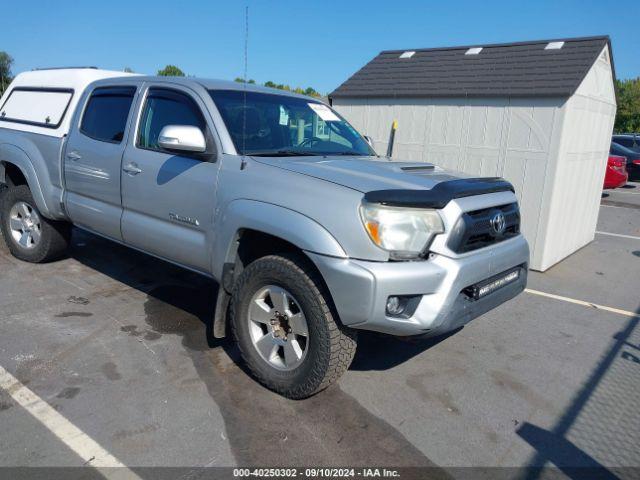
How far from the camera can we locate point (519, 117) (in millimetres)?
6613

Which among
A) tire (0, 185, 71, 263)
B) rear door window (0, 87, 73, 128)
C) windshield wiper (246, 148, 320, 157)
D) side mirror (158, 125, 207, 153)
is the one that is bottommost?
tire (0, 185, 71, 263)

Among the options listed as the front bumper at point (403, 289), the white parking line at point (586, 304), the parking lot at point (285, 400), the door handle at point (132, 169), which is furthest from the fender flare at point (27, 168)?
the white parking line at point (586, 304)

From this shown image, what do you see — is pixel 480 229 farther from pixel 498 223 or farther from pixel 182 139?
pixel 182 139

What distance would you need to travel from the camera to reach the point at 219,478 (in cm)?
262

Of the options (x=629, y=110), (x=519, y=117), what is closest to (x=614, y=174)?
(x=519, y=117)

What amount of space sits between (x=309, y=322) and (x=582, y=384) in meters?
2.14

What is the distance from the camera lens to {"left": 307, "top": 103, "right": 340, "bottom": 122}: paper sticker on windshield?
15.0 ft

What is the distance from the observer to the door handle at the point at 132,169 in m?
4.15

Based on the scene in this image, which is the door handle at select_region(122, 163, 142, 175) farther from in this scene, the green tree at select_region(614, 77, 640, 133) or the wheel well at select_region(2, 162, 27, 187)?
the green tree at select_region(614, 77, 640, 133)

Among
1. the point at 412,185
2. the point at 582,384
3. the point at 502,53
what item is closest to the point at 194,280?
the point at 412,185

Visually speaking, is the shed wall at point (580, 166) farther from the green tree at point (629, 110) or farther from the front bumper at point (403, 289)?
the green tree at point (629, 110)

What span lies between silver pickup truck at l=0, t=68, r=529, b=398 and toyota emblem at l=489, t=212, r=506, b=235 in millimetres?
13

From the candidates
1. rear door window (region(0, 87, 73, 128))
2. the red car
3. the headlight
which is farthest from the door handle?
the red car

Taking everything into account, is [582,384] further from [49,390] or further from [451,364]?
[49,390]
